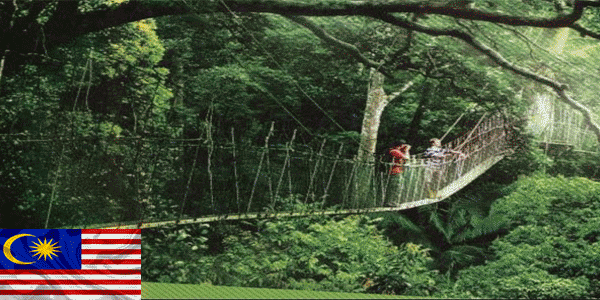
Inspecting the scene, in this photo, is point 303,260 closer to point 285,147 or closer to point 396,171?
point 285,147

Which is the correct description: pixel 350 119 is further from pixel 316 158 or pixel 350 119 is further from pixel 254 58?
pixel 254 58

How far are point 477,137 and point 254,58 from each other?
1700 mm

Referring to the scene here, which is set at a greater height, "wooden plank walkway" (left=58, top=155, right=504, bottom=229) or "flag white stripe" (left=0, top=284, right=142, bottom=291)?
"wooden plank walkway" (left=58, top=155, right=504, bottom=229)

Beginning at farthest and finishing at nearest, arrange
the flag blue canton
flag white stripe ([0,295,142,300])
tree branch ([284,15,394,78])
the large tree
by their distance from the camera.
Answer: tree branch ([284,15,394,78]), the flag blue canton, the large tree, flag white stripe ([0,295,142,300])

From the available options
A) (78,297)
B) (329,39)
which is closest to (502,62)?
(329,39)

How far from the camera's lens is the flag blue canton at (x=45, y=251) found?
5906 mm

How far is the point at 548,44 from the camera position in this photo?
582 centimetres

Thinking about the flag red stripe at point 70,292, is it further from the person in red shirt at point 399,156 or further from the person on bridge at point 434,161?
the person on bridge at point 434,161

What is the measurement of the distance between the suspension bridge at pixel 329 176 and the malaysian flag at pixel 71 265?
18 cm

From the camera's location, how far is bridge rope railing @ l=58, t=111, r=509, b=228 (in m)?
5.84

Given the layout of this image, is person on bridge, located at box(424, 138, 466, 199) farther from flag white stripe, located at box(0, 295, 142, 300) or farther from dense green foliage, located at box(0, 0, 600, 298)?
flag white stripe, located at box(0, 295, 142, 300)

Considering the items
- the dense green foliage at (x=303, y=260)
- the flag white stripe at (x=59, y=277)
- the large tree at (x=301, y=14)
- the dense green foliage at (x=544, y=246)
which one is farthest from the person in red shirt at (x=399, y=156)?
the flag white stripe at (x=59, y=277)

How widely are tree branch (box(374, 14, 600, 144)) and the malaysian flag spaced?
2388 millimetres

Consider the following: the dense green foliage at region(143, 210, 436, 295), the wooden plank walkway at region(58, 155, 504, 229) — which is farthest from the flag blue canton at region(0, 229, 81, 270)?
the dense green foliage at region(143, 210, 436, 295)
